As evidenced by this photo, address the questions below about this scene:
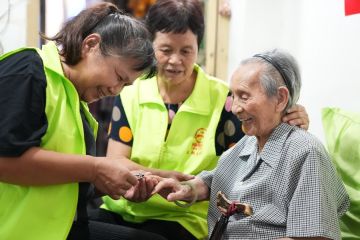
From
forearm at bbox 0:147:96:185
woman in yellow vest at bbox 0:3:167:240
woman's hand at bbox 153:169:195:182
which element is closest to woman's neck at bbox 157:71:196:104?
woman's hand at bbox 153:169:195:182

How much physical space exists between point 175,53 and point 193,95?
6.8 inches

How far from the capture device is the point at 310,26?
2.08 meters

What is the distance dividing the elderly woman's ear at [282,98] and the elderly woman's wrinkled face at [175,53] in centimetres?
55

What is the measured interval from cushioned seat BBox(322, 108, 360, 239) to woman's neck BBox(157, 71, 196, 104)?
0.55 meters

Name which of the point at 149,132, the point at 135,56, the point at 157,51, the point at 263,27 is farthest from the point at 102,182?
the point at 263,27

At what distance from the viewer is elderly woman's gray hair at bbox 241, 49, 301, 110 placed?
A: 134 cm

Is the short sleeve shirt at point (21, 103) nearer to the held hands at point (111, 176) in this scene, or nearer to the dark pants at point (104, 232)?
the held hands at point (111, 176)

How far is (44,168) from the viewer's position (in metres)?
1.22

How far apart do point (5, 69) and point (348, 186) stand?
1.05m

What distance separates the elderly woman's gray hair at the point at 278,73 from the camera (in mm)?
1338

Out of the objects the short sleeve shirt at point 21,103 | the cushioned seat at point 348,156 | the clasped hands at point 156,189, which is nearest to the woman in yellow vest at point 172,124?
the clasped hands at point 156,189

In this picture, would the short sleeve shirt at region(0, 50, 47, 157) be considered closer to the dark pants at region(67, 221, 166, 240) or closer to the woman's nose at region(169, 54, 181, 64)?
the dark pants at region(67, 221, 166, 240)

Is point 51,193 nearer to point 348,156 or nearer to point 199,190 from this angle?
point 199,190

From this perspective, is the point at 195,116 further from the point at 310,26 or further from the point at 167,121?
the point at 310,26
